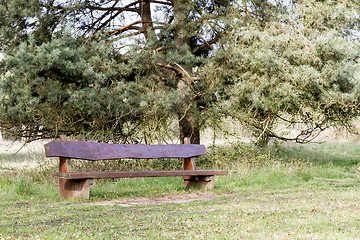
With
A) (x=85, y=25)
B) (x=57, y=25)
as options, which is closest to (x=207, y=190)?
(x=57, y=25)

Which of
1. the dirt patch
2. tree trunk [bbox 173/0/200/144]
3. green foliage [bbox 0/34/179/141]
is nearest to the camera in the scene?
the dirt patch

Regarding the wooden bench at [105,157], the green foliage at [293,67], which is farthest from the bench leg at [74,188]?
the green foliage at [293,67]

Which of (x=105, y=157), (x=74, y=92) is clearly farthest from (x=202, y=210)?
(x=74, y=92)

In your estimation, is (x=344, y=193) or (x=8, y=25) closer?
(x=344, y=193)

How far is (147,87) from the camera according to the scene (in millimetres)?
10375

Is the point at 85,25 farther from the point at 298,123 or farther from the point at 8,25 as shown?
the point at 298,123

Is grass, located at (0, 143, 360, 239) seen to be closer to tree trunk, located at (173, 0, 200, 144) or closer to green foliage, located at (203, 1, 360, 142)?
green foliage, located at (203, 1, 360, 142)

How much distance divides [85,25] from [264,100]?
236 inches

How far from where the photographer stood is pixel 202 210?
5461 millimetres

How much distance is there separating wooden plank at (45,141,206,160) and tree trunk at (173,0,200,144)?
2.28 meters

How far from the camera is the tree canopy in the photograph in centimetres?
923

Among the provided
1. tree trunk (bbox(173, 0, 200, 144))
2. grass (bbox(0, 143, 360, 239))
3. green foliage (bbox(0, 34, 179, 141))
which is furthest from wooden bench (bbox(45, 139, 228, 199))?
tree trunk (bbox(173, 0, 200, 144))

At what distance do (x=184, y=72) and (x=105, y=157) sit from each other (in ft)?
14.7

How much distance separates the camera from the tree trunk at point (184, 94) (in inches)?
417
